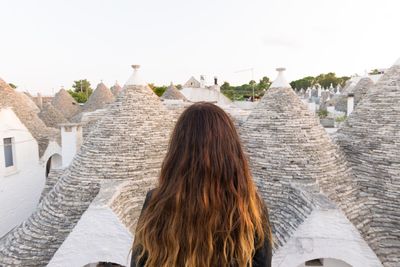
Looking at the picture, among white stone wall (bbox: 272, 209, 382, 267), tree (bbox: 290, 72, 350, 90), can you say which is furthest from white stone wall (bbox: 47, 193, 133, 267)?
tree (bbox: 290, 72, 350, 90)

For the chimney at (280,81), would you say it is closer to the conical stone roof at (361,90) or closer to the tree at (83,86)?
the conical stone roof at (361,90)

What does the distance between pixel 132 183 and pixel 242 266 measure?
5.25 m

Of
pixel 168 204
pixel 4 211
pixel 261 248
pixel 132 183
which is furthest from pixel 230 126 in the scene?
pixel 4 211

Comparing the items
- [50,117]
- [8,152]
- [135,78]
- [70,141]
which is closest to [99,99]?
[50,117]

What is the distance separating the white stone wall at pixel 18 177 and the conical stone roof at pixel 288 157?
319 inches

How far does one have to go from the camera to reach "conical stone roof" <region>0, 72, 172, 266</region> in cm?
632

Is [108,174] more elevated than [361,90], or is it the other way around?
[361,90]

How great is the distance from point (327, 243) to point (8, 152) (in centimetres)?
1044

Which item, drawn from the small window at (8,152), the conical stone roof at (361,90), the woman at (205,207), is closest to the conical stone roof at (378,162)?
the woman at (205,207)

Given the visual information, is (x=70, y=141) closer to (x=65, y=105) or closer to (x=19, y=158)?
(x=19, y=158)

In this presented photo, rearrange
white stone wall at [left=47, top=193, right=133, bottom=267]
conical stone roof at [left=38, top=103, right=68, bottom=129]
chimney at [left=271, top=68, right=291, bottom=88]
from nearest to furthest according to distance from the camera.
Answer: white stone wall at [left=47, top=193, right=133, bottom=267], chimney at [left=271, top=68, right=291, bottom=88], conical stone roof at [left=38, top=103, right=68, bottom=129]

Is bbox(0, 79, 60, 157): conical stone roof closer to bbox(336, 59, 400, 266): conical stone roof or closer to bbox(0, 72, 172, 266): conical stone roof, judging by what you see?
bbox(0, 72, 172, 266): conical stone roof

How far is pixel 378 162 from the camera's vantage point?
694 centimetres

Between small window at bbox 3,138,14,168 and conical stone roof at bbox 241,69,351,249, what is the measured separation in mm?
8216
